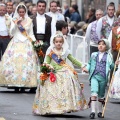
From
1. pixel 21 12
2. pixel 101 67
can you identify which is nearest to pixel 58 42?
pixel 101 67

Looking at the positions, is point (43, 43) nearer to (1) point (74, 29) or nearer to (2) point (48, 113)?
(2) point (48, 113)

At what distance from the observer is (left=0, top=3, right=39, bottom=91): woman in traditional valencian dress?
61.1ft

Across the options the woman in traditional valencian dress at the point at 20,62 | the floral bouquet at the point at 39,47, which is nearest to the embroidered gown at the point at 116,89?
the floral bouquet at the point at 39,47

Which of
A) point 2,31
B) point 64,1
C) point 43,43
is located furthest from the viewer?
point 64,1

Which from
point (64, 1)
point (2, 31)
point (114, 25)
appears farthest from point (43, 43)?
point (64, 1)

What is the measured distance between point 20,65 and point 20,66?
0.07ft

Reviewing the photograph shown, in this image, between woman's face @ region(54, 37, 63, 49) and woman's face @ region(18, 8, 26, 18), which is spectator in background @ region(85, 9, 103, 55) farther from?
woman's face @ region(54, 37, 63, 49)

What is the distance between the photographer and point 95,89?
47.2ft

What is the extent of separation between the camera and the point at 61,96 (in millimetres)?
14391

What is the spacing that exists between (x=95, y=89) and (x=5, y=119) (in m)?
1.54

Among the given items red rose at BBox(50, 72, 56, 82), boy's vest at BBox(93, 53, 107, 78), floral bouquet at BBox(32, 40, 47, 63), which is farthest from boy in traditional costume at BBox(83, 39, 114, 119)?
floral bouquet at BBox(32, 40, 47, 63)

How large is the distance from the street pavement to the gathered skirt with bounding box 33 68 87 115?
0.47 ft

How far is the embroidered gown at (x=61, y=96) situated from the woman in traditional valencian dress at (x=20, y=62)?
157 inches

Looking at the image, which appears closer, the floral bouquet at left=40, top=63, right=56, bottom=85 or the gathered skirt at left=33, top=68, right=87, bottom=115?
the gathered skirt at left=33, top=68, right=87, bottom=115
